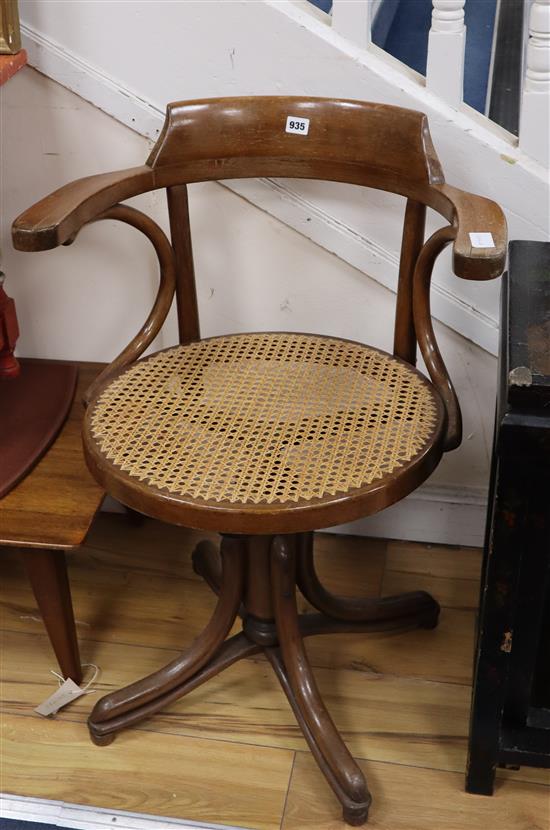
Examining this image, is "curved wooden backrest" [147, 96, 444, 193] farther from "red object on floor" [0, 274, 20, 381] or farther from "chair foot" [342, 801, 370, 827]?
"chair foot" [342, 801, 370, 827]

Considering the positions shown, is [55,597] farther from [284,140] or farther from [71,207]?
[284,140]

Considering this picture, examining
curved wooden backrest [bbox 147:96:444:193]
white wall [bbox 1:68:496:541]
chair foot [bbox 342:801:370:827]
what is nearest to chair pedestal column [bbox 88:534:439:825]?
chair foot [bbox 342:801:370:827]

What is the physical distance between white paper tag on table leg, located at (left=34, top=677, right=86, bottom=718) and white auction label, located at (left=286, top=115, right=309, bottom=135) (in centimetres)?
96

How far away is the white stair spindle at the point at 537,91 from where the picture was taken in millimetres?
1514

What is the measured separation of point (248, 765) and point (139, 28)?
1.20 metres

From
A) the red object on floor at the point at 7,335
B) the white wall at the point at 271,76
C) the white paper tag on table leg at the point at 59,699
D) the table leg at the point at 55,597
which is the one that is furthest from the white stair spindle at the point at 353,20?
the white paper tag on table leg at the point at 59,699

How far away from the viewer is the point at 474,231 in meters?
1.30

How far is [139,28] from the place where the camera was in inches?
64.9

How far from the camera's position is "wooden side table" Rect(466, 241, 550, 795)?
3.86ft

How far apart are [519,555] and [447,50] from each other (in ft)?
2.67

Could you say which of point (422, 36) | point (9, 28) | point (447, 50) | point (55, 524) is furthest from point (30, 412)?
point (422, 36)

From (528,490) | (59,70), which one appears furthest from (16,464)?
(528,490)

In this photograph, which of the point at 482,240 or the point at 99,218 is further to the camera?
the point at 99,218

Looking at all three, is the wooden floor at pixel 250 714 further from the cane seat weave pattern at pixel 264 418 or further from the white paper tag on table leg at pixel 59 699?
the cane seat weave pattern at pixel 264 418
